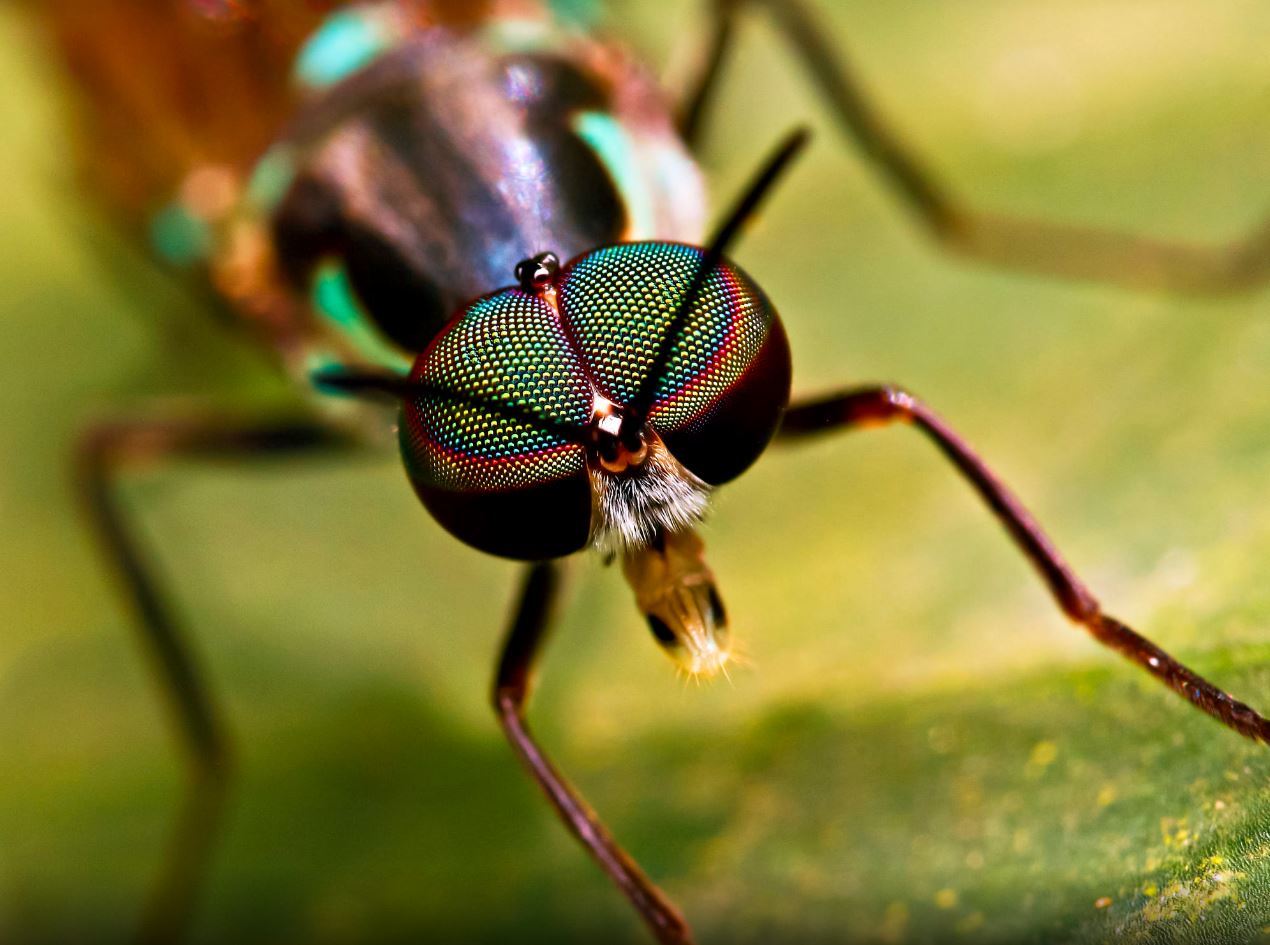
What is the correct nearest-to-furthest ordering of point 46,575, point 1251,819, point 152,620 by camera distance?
point 1251,819 → point 152,620 → point 46,575

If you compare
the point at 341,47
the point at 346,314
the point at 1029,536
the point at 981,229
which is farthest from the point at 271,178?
the point at 1029,536

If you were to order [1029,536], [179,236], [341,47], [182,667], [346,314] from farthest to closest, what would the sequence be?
1. [179,236]
2. [341,47]
3. [182,667]
4. [346,314]
5. [1029,536]

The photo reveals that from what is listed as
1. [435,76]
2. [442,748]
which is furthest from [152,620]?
[435,76]

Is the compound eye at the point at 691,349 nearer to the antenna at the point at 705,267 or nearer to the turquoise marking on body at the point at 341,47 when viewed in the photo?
the antenna at the point at 705,267

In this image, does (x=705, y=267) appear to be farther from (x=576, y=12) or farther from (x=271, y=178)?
(x=576, y=12)

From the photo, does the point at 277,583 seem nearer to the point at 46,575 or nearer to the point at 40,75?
the point at 46,575

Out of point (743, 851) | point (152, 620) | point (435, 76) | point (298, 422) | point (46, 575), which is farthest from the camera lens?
point (46, 575)
